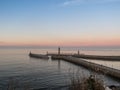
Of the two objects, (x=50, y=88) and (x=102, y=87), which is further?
(x=50, y=88)

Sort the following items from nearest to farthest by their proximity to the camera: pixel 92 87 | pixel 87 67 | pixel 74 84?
pixel 92 87 < pixel 74 84 < pixel 87 67

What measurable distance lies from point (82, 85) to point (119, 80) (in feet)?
57.1

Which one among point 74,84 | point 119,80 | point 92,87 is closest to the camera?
point 92,87

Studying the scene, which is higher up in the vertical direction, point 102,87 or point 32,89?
point 102,87

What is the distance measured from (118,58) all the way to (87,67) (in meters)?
22.4

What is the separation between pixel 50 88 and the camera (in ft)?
78.1

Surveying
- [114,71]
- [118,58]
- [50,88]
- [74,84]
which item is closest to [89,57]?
[118,58]

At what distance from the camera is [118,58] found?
61469 mm

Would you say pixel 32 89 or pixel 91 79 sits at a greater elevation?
pixel 91 79

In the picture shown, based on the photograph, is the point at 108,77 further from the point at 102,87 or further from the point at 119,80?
the point at 102,87

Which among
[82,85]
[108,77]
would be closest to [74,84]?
[82,85]

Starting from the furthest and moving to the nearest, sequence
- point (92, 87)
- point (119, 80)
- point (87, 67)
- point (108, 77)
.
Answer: point (87, 67) < point (108, 77) < point (119, 80) < point (92, 87)

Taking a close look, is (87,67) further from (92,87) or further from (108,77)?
(92,87)

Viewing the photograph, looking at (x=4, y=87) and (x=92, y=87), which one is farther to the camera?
(x=4, y=87)
